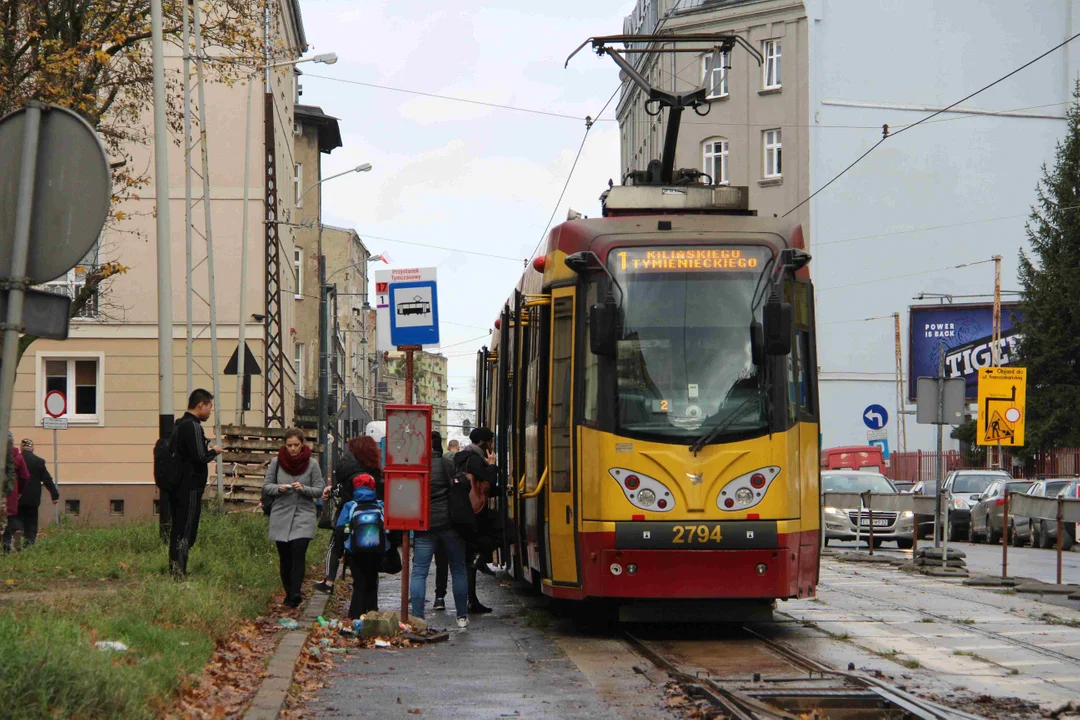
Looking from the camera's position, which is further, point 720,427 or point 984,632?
point 984,632

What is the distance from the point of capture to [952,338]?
58312 millimetres

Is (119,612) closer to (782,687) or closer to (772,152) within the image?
(782,687)

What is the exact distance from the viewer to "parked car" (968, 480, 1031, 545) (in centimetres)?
3499

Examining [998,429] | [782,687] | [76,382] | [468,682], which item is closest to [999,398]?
[998,429]

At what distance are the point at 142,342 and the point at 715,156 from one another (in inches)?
1092

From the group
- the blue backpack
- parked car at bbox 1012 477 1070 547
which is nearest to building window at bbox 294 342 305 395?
parked car at bbox 1012 477 1070 547

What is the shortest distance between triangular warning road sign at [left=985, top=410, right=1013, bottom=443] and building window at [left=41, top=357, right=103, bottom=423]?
2199cm

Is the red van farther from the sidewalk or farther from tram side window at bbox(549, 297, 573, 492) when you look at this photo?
tram side window at bbox(549, 297, 573, 492)

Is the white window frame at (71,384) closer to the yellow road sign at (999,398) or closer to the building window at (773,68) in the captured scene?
the yellow road sign at (999,398)

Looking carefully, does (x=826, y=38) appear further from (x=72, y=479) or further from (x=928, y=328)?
(x=72, y=479)

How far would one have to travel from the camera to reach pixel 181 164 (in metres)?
42.7

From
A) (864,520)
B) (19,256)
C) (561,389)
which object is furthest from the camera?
(864,520)

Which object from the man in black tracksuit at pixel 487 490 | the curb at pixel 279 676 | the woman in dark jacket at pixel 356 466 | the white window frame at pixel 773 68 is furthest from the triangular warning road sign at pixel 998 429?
the white window frame at pixel 773 68

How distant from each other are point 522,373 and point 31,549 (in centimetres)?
672
